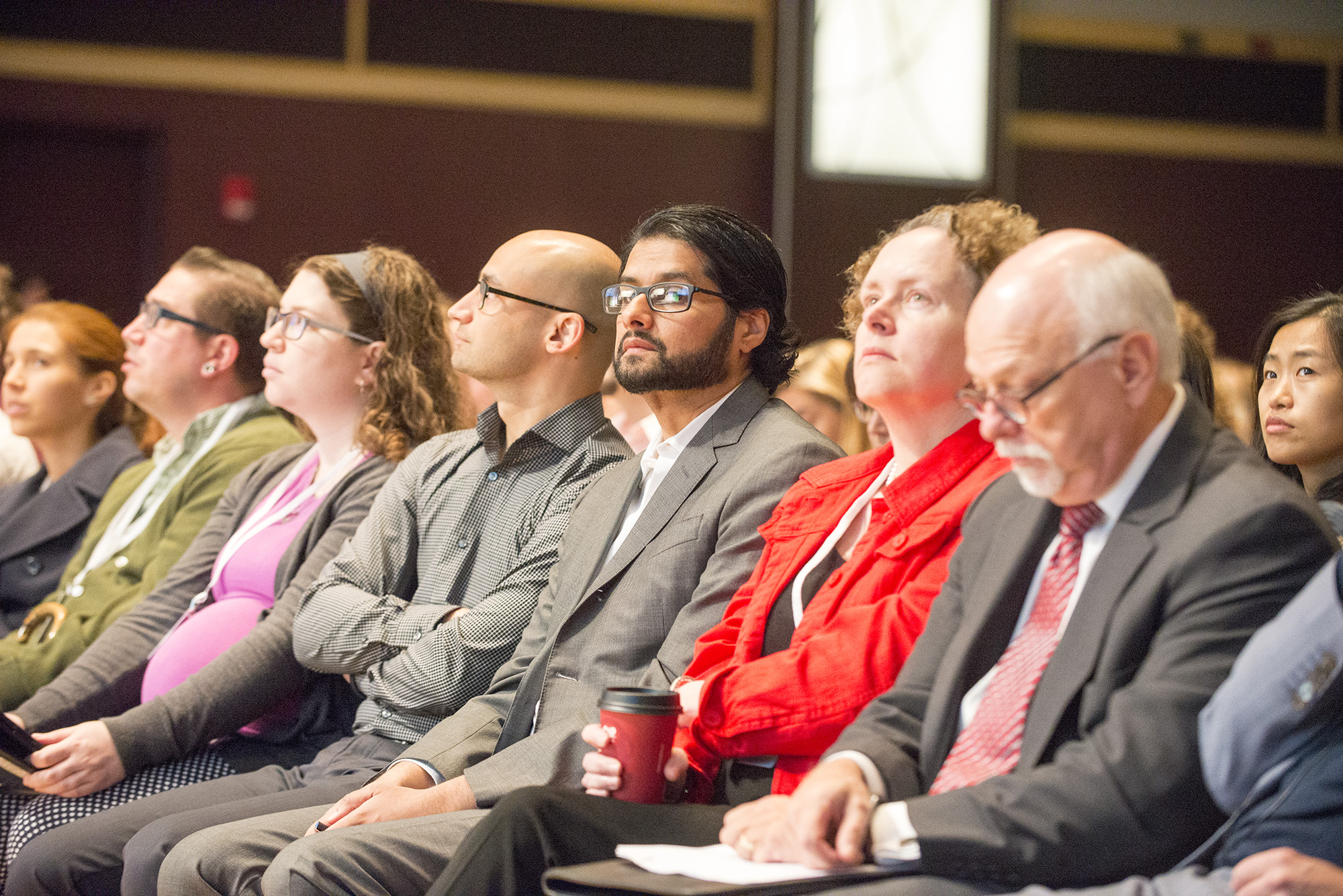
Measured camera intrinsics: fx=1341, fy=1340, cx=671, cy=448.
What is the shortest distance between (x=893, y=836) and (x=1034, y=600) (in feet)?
1.06

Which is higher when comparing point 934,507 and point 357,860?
point 934,507

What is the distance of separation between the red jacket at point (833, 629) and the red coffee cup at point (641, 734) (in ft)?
0.29

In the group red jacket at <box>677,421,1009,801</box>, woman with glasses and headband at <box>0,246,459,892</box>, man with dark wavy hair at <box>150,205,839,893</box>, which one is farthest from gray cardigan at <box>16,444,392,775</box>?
red jacket at <box>677,421,1009,801</box>

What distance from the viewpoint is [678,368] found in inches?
90.7

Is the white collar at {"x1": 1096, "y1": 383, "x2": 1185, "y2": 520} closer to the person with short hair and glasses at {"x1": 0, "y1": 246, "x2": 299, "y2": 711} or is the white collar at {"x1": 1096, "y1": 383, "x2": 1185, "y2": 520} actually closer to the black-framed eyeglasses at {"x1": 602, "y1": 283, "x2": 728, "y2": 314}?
the black-framed eyeglasses at {"x1": 602, "y1": 283, "x2": 728, "y2": 314}

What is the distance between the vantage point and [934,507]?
183cm

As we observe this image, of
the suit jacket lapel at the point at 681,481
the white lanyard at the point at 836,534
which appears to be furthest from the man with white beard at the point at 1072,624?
the suit jacket lapel at the point at 681,481

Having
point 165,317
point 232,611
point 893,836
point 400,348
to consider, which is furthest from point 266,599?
point 893,836

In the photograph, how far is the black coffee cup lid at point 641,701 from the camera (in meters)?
1.74

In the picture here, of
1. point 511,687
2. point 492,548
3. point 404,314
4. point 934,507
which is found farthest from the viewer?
point 404,314

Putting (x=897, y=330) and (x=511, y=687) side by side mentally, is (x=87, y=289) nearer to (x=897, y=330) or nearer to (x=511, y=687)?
(x=511, y=687)

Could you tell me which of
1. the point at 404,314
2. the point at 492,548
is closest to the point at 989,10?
the point at 404,314

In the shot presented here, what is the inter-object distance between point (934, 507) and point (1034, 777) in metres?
0.51

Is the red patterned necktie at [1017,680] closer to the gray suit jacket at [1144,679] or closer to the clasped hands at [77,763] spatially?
the gray suit jacket at [1144,679]
